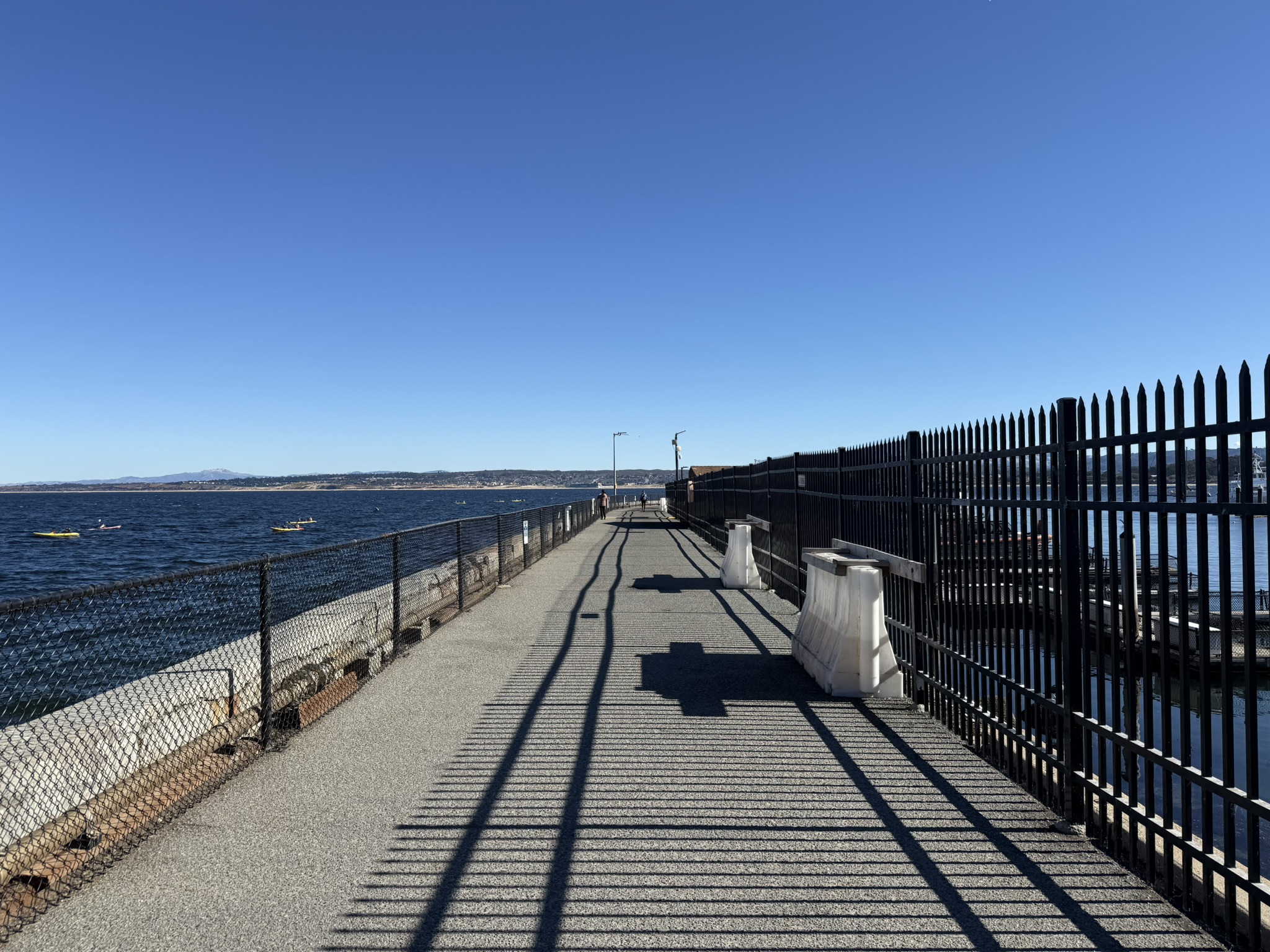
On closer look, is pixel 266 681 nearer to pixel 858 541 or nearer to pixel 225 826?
pixel 225 826

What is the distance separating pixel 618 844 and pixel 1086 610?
286 centimetres

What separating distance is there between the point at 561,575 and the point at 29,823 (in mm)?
13255

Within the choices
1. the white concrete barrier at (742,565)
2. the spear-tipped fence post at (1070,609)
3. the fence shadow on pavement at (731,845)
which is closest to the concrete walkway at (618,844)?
the fence shadow on pavement at (731,845)

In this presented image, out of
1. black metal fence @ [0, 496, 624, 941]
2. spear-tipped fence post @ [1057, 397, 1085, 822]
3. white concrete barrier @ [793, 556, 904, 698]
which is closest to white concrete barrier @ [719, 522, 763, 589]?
black metal fence @ [0, 496, 624, 941]

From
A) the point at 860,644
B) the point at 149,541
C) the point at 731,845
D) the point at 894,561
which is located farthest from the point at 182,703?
the point at 149,541

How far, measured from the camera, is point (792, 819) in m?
4.79

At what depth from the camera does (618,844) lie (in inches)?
176

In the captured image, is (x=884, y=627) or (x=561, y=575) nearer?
(x=884, y=627)

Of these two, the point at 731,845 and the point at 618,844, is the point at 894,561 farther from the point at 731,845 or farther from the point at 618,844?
the point at 618,844

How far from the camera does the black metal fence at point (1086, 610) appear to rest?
11.6 feet

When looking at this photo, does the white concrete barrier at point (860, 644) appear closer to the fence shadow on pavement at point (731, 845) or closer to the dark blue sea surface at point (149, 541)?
the fence shadow on pavement at point (731, 845)

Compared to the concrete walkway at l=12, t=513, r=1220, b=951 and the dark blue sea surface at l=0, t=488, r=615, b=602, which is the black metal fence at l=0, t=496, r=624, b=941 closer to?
the concrete walkway at l=12, t=513, r=1220, b=951

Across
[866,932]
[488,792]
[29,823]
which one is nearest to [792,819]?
[866,932]

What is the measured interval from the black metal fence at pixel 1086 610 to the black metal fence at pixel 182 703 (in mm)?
5005
